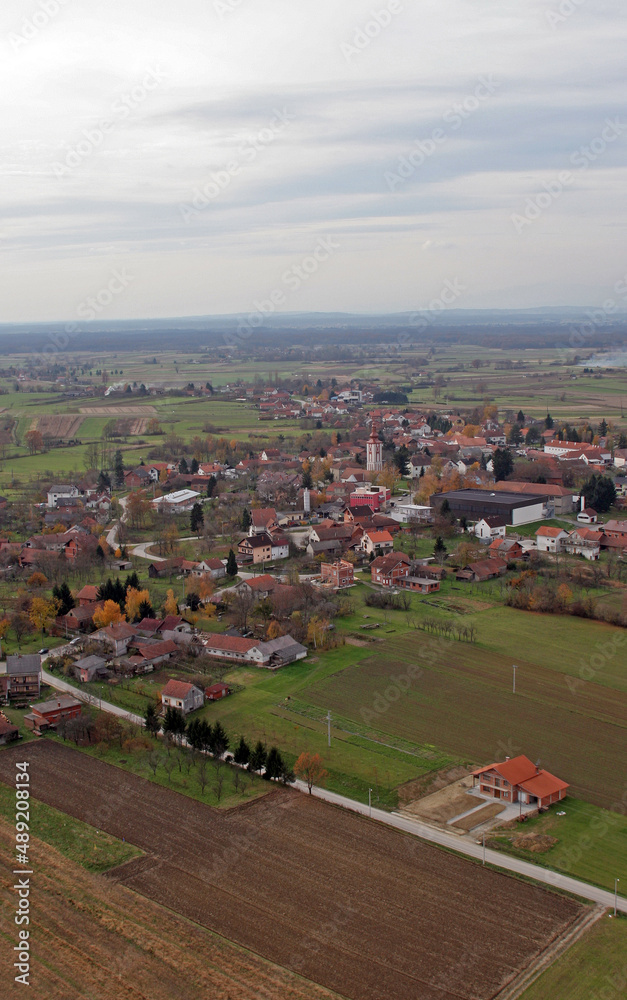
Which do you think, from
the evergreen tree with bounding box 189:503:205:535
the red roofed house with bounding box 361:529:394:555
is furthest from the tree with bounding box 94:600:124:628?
the evergreen tree with bounding box 189:503:205:535

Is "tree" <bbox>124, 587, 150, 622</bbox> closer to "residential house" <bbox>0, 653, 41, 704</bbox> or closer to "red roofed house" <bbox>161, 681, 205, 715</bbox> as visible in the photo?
"residential house" <bbox>0, 653, 41, 704</bbox>

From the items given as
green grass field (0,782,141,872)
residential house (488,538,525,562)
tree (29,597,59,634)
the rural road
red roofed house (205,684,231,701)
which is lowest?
green grass field (0,782,141,872)

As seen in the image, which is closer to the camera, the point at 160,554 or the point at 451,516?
the point at 160,554

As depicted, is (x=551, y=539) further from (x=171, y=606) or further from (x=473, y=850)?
(x=473, y=850)

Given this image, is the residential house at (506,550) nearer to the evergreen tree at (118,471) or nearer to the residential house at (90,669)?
the residential house at (90,669)

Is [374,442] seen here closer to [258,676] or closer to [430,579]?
[430,579]

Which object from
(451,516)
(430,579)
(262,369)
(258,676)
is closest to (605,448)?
(451,516)

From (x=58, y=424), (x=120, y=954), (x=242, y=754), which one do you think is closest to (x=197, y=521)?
(x=242, y=754)
